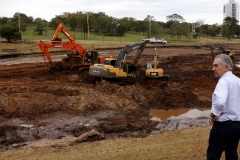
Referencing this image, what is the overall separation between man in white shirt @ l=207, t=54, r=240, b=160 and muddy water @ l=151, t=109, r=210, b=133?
6899 mm

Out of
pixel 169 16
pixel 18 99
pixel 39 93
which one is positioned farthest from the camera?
pixel 169 16

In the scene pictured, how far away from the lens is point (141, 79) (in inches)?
686

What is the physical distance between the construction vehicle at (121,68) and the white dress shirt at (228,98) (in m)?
12.4

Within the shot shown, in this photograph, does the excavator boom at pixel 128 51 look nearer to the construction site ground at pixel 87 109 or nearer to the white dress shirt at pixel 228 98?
the construction site ground at pixel 87 109

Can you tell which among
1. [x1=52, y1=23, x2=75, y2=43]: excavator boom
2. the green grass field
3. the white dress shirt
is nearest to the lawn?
the white dress shirt

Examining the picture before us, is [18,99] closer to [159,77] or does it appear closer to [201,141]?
[159,77]

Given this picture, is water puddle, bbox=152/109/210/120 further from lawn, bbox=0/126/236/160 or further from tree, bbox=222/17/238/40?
tree, bbox=222/17/238/40

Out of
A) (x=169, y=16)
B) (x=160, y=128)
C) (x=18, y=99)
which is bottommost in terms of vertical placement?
(x=160, y=128)

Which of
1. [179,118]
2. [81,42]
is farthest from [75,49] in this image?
[81,42]

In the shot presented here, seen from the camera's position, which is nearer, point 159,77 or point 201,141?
point 201,141

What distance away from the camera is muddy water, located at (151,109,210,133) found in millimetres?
11934

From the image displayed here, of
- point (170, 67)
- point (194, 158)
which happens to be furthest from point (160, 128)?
point (170, 67)

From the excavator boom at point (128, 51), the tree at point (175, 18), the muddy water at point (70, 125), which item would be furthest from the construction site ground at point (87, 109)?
the tree at point (175, 18)

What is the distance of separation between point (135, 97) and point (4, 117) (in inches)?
243
